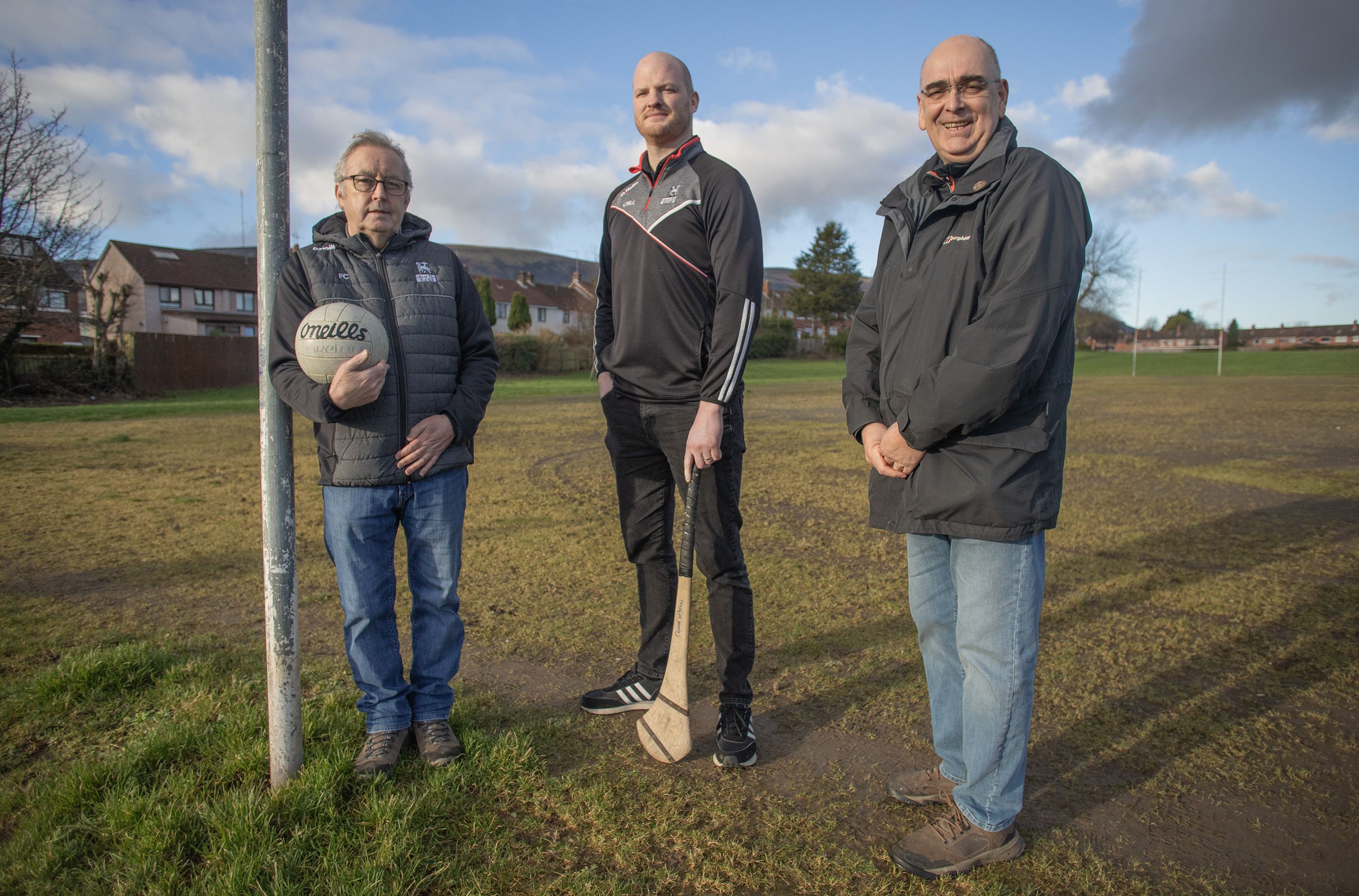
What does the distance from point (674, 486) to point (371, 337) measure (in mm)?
1407

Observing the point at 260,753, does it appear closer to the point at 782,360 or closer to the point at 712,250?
the point at 712,250

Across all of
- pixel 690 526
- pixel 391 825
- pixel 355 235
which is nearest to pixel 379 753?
pixel 391 825

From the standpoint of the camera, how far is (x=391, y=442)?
9.20 feet

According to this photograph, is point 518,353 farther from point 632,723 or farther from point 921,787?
point 921,787

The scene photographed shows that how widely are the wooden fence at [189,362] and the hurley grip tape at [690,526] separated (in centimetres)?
2890

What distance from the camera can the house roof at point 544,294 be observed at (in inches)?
3174

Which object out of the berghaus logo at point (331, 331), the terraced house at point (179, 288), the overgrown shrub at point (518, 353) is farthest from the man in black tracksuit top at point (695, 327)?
the terraced house at point (179, 288)

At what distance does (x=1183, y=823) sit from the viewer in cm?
260

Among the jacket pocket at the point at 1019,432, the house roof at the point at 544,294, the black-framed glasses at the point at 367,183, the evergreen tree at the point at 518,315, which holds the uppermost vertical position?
the house roof at the point at 544,294

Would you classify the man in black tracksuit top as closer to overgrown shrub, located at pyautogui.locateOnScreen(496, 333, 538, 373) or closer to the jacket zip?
the jacket zip

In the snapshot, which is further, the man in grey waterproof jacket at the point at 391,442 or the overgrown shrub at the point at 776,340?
the overgrown shrub at the point at 776,340

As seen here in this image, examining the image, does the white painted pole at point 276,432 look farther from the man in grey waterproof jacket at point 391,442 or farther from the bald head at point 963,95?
the bald head at point 963,95

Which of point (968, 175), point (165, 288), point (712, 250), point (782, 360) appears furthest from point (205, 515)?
point (165, 288)

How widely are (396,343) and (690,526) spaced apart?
4.30 feet
